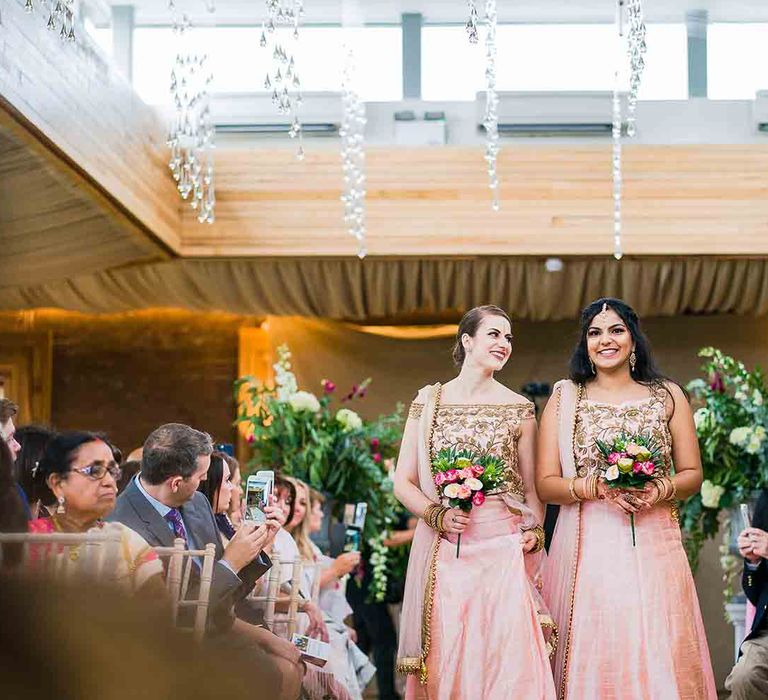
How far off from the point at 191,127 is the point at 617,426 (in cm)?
382

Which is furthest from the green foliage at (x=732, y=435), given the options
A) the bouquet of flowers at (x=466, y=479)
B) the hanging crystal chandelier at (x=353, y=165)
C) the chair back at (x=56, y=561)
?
the chair back at (x=56, y=561)

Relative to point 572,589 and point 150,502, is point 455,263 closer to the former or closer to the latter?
point 572,589

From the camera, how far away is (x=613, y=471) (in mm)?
4434

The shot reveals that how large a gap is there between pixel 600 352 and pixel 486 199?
3343 mm

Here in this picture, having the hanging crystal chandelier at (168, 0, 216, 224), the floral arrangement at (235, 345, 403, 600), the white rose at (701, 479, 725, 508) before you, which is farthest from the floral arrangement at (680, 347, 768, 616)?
the hanging crystal chandelier at (168, 0, 216, 224)

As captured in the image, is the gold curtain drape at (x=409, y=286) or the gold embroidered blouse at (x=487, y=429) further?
the gold curtain drape at (x=409, y=286)

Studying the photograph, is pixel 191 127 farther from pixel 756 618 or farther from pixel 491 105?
pixel 756 618

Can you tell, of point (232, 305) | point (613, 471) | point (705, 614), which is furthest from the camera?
point (705, 614)

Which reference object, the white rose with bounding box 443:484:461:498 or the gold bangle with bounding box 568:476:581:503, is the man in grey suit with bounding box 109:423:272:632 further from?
the gold bangle with bounding box 568:476:581:503

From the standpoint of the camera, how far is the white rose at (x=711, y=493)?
22.7 ft

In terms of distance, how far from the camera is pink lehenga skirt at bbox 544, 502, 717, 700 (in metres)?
4.50

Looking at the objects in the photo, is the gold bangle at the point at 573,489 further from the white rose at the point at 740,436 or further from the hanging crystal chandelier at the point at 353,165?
the hanging crystal chandelier at the point at 353,165

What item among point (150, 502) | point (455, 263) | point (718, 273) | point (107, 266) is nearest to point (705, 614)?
point (718, 273)

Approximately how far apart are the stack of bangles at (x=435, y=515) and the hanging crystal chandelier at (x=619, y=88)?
2.88 meters
